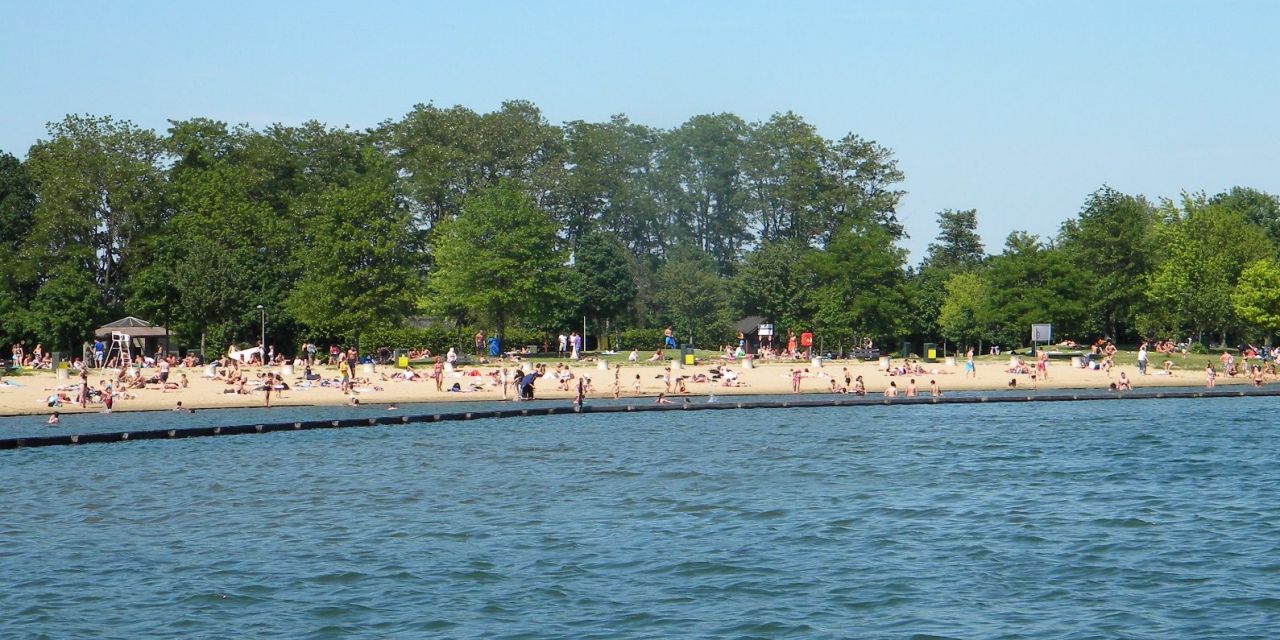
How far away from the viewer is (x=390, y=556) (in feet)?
86.0

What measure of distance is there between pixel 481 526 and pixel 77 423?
2505 centimetres

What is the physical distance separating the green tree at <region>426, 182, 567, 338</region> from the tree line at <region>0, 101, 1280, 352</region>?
159 mm

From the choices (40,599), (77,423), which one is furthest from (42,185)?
(40,599)

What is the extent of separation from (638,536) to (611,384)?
38001 millimetres

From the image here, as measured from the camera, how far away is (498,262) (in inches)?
3140

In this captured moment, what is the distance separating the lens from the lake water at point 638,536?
2161 centimetres

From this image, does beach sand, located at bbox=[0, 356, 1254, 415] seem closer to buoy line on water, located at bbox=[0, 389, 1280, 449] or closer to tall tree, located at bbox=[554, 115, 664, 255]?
buoy line on water, located at bbox=[0, 389, 1280, 449]

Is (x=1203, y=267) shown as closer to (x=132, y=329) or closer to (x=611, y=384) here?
(x=611, y=384)

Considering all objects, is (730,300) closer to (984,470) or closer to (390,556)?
(984,470)

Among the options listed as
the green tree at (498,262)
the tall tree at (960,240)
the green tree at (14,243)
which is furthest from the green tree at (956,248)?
the green tree at (14,243)

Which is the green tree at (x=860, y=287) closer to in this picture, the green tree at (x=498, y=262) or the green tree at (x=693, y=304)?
the green tree at (x=693, y=304)

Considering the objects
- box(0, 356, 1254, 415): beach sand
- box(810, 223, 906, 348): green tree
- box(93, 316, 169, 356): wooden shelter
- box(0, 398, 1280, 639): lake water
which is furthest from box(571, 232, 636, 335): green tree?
box(0, 398, 1280, 639): lake water

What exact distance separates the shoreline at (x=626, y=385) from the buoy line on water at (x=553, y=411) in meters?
3.01

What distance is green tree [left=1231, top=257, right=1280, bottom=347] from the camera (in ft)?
280
